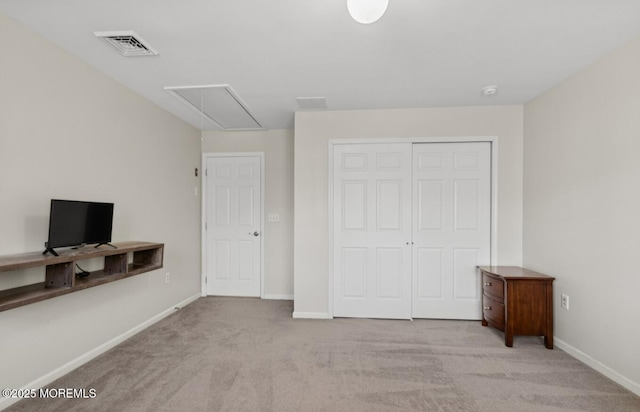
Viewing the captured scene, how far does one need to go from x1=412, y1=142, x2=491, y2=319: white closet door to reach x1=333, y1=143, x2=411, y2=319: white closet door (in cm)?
15

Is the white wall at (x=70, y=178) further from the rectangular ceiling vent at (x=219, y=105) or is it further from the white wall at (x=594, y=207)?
the white wall at (x=594, y=207)

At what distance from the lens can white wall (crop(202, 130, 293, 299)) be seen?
4.30m

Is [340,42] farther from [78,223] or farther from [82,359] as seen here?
[82,359]

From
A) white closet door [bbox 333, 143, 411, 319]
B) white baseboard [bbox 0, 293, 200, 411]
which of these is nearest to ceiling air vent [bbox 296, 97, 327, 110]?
white closet door [bbox 333, 143, 411, 319]

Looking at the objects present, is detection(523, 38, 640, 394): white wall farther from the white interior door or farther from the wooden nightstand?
the white interior door

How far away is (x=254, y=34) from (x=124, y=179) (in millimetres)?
1965

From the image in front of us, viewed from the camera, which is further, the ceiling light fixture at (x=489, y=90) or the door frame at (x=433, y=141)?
the door frame at (x=433, y=141)

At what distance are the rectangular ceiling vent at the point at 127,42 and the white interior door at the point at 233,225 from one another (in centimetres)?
219

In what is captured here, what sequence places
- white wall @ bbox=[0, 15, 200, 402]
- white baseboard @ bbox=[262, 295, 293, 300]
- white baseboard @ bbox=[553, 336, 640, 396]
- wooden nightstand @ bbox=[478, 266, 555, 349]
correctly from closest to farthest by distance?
white wall @ bbox=[0, 15, 200, 402]
white baseboard @ bbox=[553, 336, 640, 396]
wooden nightstand @ bbox=[478, 266, 555, 349]
white baseboard @ bbox=[262, 295, 293, 300]

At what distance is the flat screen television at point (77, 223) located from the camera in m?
1.97

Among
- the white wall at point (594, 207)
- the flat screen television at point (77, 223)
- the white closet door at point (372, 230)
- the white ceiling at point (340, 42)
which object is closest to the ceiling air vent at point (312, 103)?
the white ceiling at point (340, 42)

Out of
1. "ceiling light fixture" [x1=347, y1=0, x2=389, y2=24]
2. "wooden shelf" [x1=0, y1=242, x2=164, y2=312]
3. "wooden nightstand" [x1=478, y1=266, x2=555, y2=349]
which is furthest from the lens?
"wooden nightstand" [x1=478, y1=266, x2=555, y2=349]

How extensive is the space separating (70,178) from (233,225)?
221cm

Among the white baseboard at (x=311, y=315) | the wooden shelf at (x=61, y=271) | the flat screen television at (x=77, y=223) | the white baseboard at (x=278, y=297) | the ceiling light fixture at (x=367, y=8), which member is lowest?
the white baseboard at (x=278, y=297)
